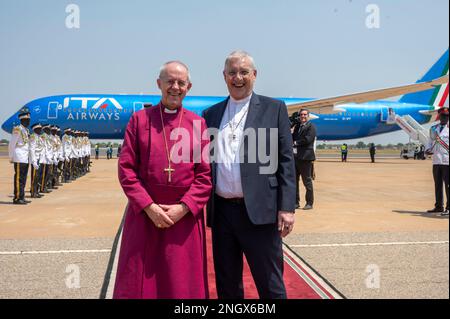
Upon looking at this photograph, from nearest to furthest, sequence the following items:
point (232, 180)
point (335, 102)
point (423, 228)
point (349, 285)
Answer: point (232, 180), point (349, 285), point (423, 228), point (335, 102)

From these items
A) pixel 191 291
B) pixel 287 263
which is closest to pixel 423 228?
pixel 287 263

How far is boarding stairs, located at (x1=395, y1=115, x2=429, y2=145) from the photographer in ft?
93.6

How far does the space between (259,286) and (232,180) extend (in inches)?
27.3

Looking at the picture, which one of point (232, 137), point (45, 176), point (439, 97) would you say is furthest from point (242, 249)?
point (439, 97)

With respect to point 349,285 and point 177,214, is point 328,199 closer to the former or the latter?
point 349,285

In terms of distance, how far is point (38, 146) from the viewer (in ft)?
30.9

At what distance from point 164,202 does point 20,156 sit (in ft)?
24.2

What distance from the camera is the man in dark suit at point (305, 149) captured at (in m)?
7.73

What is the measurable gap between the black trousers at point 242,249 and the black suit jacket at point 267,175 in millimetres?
79

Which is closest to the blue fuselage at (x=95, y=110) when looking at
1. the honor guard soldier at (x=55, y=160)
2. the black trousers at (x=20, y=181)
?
the honor guard soldier at (x=55, y=160)

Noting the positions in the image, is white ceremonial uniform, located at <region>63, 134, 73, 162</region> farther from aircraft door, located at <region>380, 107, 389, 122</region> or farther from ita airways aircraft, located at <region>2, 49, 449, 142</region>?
aircraft door, located at <region>380, 107, 389, 122</region>

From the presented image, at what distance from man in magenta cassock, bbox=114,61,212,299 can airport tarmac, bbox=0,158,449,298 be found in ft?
3.69

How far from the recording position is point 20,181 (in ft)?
27.6

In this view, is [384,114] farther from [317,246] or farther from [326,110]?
[317,246]
